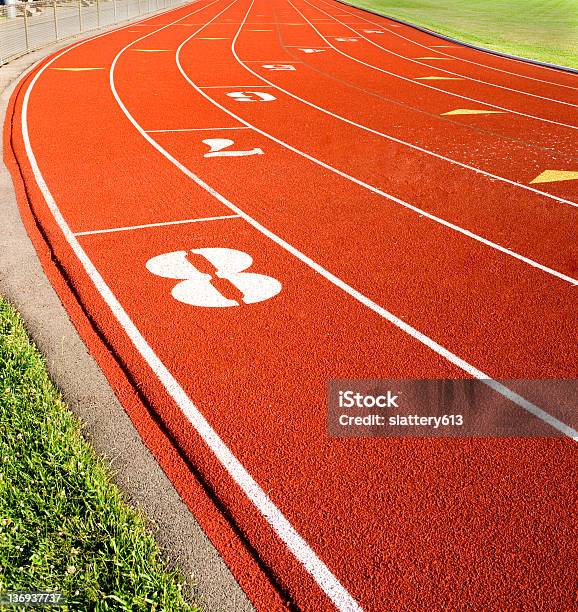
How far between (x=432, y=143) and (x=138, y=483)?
8.78 meters

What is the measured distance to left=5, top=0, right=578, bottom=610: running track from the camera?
3.43 metres

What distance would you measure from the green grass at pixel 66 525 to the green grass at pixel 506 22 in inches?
787

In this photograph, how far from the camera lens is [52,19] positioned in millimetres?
28016

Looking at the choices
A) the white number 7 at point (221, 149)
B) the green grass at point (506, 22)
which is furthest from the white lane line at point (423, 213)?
the green grass at point (506, 22)

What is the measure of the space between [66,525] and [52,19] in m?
28.4

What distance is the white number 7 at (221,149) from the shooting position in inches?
404

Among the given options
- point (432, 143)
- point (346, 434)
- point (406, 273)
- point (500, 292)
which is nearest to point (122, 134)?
point (432, 143)

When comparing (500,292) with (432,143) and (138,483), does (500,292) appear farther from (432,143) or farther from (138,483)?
(432,143)

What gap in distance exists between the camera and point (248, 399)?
4.55m

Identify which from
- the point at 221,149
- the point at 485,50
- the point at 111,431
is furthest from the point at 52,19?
the point at 111,431

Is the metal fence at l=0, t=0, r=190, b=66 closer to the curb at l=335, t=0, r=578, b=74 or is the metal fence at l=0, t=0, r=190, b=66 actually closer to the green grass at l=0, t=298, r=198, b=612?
the curb at l=335, t=0, r=578, b=74

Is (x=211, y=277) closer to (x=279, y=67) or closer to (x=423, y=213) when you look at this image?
(x=423, y=213)

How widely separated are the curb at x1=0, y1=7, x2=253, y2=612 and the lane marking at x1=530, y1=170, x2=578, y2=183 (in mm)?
6333

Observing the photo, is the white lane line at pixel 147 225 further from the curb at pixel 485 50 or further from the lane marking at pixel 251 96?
the curb at pixel 485 50
